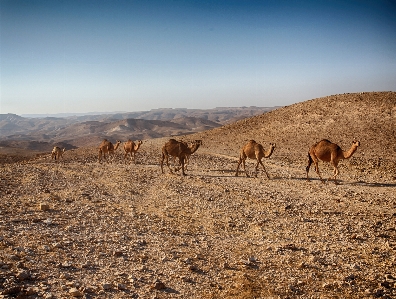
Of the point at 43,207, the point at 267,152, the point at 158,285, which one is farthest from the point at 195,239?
the point at 267,152

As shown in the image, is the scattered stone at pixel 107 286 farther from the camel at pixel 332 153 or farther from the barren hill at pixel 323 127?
the barren hill at pixel 323 127

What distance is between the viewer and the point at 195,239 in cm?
805

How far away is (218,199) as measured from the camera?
12.0m

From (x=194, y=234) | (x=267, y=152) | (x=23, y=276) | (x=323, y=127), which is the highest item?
(x=323, y=127)

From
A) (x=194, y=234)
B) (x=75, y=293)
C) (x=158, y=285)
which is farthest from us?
(x=194, y=234)

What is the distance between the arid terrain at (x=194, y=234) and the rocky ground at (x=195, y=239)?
0.10ft

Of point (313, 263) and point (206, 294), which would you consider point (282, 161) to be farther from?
point (206, 294)

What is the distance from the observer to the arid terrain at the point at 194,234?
5.78 metres

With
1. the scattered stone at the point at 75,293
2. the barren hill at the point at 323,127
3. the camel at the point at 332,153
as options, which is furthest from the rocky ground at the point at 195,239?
the barren hill at the point at 323,127

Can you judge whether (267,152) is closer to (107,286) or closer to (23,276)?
(107,286)

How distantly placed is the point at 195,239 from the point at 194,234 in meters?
0.38

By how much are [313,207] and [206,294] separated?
6656 millimetres

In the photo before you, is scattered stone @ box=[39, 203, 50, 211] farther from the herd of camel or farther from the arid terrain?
the herd of camel

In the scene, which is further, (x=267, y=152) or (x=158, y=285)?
(x=267, y=152)
